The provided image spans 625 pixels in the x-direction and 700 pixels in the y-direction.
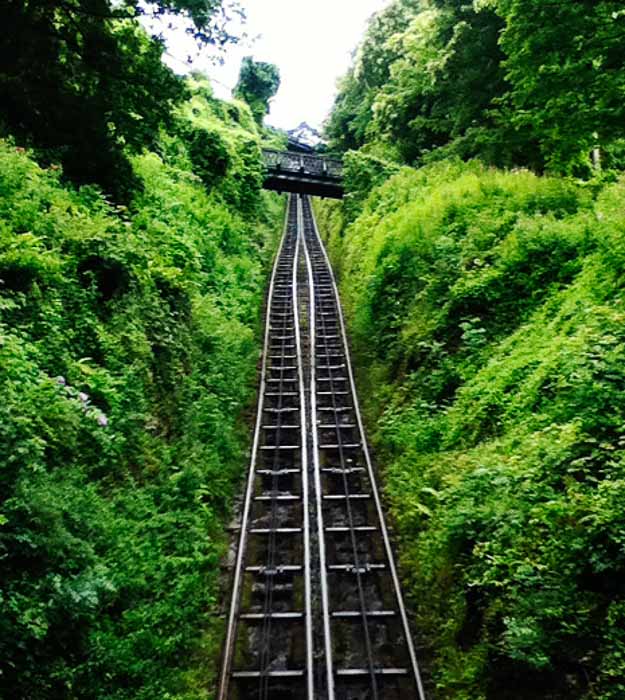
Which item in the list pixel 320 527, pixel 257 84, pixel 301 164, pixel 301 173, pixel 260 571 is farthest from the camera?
pixel 257 84

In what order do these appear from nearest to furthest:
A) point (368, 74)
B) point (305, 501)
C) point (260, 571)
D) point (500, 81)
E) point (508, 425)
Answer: point (508, 425)
point (260, 571)
point (305, 501)
point (500, 81)
point (368, 74)

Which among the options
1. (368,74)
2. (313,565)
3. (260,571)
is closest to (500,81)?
(313,565)

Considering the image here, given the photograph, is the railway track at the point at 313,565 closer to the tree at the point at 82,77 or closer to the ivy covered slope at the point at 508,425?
the ivy covered slope at the point at 508,425

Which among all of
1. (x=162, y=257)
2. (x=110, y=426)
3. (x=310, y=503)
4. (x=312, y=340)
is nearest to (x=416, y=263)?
(x=312, y=340)

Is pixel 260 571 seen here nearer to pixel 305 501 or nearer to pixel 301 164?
pixel 305 501

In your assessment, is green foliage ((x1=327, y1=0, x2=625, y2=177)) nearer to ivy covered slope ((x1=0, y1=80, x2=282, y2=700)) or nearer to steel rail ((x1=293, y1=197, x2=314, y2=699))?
steel rail ((x1=293, y1=197, x2=314, y2=699))

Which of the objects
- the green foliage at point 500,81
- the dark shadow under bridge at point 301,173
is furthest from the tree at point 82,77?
the dark shadow under bridge at point 301,173

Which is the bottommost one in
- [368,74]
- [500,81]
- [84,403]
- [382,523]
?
[382,523]

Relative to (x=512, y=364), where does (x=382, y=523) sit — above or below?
below
